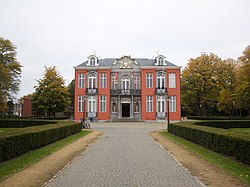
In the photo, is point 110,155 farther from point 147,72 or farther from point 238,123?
point 147,72

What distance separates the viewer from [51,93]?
143 feet

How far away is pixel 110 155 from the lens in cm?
1038

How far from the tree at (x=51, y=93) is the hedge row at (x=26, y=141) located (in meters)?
27.7

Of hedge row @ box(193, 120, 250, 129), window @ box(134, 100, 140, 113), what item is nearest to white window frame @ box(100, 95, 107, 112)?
window @ box(134, 100, 140, 113)

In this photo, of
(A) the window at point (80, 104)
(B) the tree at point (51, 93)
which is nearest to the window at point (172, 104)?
(A) the window at point (80, 104)

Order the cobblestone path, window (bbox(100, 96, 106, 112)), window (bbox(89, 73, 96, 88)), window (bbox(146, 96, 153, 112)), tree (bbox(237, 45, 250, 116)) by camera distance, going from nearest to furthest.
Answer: the cobblestone path → tree (bbox(237, 45, 250, 116)) → window (bbox(146, 96, 153, 112)) → window (bbox(100, 96, 106, 112)) → window (bbox(89, 73, 96, 88))

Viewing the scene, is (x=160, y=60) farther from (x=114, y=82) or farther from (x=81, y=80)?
(x=81, y=80)

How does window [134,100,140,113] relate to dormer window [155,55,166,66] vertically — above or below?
below

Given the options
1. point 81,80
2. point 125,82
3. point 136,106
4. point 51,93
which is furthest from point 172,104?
point 51,93

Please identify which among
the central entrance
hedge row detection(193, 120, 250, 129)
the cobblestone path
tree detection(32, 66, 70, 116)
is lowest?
the cobblestone path

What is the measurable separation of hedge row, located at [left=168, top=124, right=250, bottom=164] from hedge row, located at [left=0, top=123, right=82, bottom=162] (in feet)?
26.1

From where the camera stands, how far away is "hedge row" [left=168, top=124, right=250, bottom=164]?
8.75 metres

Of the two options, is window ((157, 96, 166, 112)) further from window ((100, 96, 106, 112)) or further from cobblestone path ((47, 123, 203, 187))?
cobblestone path ((47, 123, 203, 187))

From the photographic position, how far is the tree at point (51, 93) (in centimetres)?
4388
